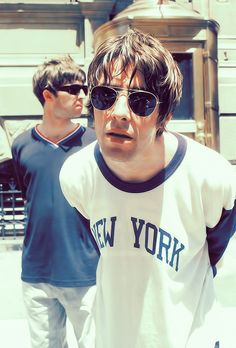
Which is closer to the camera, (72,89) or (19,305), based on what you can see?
(72,89)

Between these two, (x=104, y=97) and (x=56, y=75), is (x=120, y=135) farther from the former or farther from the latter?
(x=56, y=75)

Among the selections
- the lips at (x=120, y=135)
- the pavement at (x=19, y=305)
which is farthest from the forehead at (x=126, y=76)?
the pavement at (x=19, y=305)

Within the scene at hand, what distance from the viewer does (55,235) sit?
110 inches

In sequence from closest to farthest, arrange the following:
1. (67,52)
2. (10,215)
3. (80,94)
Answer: (80,94) < (10,215) < (67,52)

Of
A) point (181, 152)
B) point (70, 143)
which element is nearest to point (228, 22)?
point (70, 143)

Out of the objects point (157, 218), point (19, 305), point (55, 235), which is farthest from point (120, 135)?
point (19, 305)

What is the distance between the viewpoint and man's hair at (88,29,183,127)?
155 cm

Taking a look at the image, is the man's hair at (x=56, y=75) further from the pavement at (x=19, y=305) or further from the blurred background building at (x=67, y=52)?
the blurred background building at (x=67, y=52)

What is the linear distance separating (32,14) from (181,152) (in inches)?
344

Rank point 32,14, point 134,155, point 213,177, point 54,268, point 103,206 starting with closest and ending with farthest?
point 134,155 < point 213,177 < point 103,206 < point 54,268 < point 32,14

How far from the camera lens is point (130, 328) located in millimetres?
1716

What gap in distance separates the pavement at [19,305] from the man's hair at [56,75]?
5.29 feet

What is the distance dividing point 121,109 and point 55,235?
142 cm

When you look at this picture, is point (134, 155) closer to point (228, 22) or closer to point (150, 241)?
point (150, 241)
